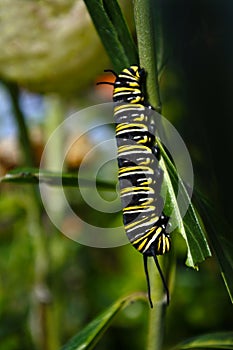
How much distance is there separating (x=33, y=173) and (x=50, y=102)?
16.6 inches

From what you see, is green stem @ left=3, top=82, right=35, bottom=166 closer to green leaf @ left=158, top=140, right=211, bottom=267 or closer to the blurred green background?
the blurred green background

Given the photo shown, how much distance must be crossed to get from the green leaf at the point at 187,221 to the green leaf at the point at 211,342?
0.45ft

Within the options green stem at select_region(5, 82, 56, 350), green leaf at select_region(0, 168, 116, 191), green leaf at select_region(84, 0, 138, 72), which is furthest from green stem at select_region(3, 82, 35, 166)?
green leaf at select_region(84, 0, 138, 72)

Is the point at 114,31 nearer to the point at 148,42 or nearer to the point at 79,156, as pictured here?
the point at 148,42

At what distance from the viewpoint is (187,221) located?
1.18 ft

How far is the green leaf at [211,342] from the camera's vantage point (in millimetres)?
474

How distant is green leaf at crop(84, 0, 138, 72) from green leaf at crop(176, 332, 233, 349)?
21cm

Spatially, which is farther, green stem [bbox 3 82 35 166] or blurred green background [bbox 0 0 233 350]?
green stem [bbox 3 82 35 166]

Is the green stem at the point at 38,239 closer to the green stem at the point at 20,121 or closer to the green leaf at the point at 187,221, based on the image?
the green stem at the point at 20,121

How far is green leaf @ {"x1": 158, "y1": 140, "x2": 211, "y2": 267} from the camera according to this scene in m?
0.36

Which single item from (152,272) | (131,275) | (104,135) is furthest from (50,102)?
(152,272)

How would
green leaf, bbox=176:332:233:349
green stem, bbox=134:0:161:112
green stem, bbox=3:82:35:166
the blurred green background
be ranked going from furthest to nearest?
green stem, bbox=3:82:35:166, green leaf, bbox=176:332:233:349, green stem, bbox=134:0:161:112, the blurred green background

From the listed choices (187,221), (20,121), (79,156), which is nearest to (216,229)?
(187,221)

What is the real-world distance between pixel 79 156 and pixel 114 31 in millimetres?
583
